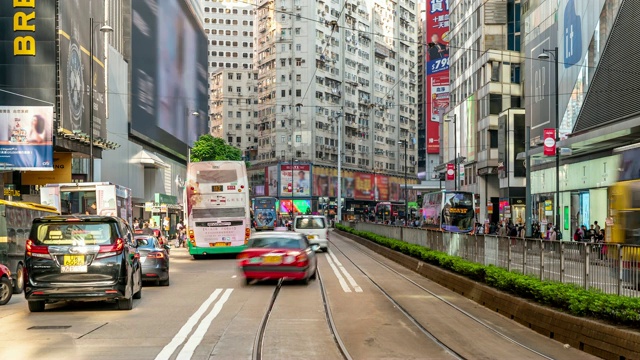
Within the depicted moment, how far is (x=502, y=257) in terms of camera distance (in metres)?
18.2

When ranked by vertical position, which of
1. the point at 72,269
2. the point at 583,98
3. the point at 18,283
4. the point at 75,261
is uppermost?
the point at 583,98

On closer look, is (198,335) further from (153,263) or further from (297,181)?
(297,181)

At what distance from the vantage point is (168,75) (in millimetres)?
80812

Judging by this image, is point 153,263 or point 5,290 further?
point 153,263

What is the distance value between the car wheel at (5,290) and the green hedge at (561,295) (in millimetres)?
10323

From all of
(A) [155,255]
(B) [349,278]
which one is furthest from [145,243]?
(B) [349,278]

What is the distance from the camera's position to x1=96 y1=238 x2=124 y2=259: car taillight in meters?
14.6

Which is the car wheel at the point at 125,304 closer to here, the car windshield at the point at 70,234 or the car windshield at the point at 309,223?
the car windshield at the point at 70,234

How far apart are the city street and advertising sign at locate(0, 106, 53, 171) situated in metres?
20.7

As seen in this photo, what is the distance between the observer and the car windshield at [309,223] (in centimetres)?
4025

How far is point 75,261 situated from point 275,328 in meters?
4.19

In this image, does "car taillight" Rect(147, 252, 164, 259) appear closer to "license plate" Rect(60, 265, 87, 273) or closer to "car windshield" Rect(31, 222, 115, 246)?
"car windshield" Rect(31, 222, 115, 246)

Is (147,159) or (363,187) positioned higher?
(147,159)

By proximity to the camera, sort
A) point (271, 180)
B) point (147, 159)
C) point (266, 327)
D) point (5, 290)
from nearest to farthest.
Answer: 1. point (266, 327)
2. point (5, 290)
3. point (147, 159)
4. point (271, 180)
